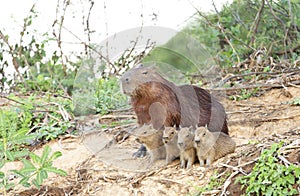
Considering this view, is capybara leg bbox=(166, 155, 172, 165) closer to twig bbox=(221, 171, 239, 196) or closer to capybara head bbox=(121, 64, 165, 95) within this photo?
capybara head bbox=(121, 64, 165, 95)

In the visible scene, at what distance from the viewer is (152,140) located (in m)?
4.02

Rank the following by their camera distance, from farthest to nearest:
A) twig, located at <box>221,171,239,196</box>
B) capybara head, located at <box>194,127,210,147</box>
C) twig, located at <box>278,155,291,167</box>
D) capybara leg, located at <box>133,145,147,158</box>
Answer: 1. capybara leg, located at <box>133,145,147,158</box>
2. capybara head, located at <box>194,127,210,147</box>
3. twig, located at <box>221,171,239,196</box>
4. twig, located at <box>278,155,291,167</box>

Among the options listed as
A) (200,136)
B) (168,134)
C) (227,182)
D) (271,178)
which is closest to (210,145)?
(200,136)

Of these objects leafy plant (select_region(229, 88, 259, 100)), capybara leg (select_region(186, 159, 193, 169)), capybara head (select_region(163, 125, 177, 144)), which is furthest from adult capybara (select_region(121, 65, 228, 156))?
leafy plant (select_region(229, 88, 259, 100))

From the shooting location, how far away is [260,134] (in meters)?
4.79

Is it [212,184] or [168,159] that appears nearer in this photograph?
[212,184]

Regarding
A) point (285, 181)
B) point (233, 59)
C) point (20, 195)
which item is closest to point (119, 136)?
point (20, 195)

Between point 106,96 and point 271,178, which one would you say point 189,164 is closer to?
point 271,178

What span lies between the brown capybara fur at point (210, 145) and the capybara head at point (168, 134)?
0.63 feet

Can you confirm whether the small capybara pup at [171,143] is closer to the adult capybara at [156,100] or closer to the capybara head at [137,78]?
the adult capybara at [156,100]

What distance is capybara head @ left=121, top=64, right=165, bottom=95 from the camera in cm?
404

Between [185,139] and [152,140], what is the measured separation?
0.34 m

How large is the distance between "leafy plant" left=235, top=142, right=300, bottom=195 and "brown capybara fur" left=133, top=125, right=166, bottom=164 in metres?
0.89

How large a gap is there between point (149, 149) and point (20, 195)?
114cm
